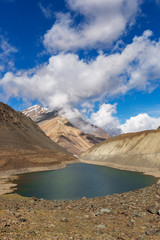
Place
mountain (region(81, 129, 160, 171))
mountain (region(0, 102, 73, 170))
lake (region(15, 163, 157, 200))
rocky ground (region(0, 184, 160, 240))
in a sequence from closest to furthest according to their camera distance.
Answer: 1. rocky ground (region(0, 184, 160, 240))
2. lake (region(15, 163, 157, 200))
3. mountain (region(81, 129, 160, 171))
4. mountain (region(0, 102, 73, 170))

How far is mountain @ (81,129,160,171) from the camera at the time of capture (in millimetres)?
89963

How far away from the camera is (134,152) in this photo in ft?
358

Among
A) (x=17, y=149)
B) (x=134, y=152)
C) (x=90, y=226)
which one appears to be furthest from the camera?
(x=17, y=149)

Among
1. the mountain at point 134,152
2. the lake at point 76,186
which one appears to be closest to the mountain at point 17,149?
the mountain at point 134,152

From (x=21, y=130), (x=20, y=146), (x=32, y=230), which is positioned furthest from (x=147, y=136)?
(x=32, y=230)

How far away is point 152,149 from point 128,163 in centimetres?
1482

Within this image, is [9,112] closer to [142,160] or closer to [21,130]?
[21,130]

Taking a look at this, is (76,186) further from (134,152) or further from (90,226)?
(134,152)

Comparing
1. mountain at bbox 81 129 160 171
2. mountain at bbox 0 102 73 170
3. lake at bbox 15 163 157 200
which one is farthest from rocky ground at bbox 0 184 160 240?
mountain at bbox 0 102 73 170

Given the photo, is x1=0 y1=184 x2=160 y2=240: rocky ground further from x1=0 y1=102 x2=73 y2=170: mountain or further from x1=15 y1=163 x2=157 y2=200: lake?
x1=0 y1=102 x2=73 y2=170: mountain

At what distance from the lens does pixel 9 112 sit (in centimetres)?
16725

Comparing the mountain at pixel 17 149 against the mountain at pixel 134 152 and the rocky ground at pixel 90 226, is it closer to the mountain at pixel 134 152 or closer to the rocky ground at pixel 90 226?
the mountain at pixel 134 152

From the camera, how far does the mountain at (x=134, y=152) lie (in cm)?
8996

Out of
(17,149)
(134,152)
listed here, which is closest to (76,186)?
(134,152)
